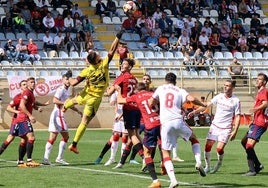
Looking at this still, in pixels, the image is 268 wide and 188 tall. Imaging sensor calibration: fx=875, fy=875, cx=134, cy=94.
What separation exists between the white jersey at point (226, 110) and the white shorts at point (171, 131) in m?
2.65

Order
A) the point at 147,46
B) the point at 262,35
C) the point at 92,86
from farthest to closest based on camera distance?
the point at 262,35 → the point at 147,46 → the point at 92,86

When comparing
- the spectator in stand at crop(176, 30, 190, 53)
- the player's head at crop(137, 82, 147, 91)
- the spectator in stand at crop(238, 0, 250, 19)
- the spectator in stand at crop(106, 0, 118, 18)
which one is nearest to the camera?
the player's head at crop(137, 82, 147, 91)

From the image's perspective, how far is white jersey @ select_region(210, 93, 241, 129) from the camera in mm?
17625

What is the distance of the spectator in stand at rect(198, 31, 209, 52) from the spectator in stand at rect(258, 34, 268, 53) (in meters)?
3.17

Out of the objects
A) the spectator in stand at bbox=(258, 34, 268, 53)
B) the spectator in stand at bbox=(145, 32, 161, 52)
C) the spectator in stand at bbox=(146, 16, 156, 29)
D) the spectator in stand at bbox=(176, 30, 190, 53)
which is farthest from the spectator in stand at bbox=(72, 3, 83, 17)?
the spectator in stand at bbox=(258, 34, 268, 53)

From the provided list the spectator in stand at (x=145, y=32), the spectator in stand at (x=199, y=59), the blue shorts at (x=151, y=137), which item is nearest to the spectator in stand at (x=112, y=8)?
the spectator in stand at (x=145, y=32)

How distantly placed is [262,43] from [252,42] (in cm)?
51

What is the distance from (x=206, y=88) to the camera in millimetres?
38688

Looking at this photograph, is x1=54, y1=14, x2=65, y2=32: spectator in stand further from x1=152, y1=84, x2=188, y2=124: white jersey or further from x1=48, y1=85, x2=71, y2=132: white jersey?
x1=152, y1=84, x2=188, y2=124: white jersey

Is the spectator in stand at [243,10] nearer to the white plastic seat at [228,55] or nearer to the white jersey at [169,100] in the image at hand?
the white plastic seat at [228,55]

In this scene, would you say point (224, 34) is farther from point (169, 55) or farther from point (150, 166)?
point (150, 166)

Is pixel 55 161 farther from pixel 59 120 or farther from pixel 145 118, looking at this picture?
pixel 145 118

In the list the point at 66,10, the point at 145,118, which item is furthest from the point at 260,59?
→ the point at 145,118

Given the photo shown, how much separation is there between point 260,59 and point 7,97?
13626mm
